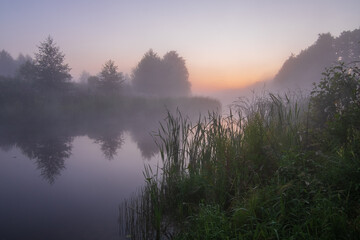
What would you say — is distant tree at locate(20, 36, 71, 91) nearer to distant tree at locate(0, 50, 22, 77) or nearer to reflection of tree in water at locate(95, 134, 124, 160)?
reflection of tree in water at locate(95, 134, 124, 160)

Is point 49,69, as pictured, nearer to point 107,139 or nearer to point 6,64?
point 107,139

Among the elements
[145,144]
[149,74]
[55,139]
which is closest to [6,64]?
[149,74]

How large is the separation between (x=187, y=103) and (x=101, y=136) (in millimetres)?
16177

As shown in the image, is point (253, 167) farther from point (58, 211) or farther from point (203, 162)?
point (58, 211)

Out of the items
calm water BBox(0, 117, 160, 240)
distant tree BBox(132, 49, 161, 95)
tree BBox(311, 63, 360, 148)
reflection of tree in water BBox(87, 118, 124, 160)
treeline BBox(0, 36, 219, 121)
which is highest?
distant tree BBox(132, 49, 161, 95)

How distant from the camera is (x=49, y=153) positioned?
9312 millimetres

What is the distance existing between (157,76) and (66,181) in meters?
31.3

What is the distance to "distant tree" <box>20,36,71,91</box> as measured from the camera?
2181cm

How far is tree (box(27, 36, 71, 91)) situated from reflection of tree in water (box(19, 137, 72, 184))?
12223mm

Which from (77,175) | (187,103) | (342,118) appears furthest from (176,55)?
(342,118)

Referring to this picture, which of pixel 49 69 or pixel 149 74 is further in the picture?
pixel 149 74

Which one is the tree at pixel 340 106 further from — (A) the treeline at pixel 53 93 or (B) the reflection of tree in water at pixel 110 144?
(A) the treeline at pixel 53 93

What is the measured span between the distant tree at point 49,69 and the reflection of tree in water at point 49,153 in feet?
40.1

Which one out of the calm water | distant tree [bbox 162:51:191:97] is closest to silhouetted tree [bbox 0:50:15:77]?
distant tree [bbox 162:51:191:97]
